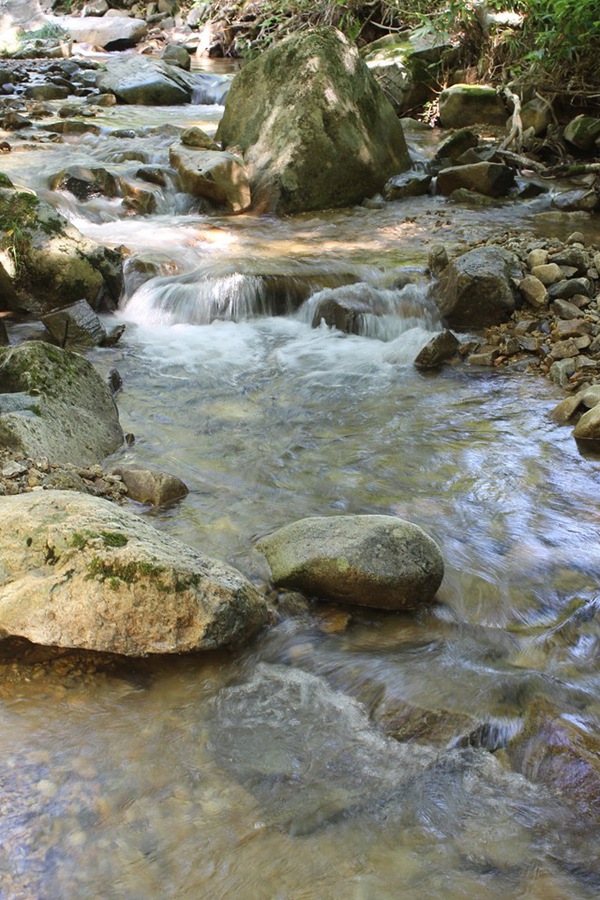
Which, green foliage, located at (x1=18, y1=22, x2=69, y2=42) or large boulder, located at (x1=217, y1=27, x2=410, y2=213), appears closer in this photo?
large boulder, located at (x1=217, y1=27, x2=410, y2=213)

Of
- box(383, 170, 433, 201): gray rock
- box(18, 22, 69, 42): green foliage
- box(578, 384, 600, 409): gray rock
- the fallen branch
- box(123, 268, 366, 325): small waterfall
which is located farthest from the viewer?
box(18, 22, 69, 42): green foliage

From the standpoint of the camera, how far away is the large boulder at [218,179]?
9211mm

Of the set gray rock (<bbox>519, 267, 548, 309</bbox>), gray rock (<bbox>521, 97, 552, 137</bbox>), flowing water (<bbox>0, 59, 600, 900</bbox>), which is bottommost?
flowing water (<bbox>0, 59, 600, 900</bbox>)

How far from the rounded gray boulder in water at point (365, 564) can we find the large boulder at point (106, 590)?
1.13 feet

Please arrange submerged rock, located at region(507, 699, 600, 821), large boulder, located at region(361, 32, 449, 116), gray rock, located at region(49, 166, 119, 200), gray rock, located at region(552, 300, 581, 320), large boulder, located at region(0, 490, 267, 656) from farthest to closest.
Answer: large boulder, located at region(361, 32, 449, 116)
gray rock, located at region(49, 166, 119, 200)
gray rock, located at region(552, 300, 581, 320)
large boulder, located at region(0, 490, 267, 656)
submerged rock, located at region(507, 699, 600, 821)

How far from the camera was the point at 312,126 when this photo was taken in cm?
937

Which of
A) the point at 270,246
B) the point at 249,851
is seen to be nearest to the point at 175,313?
the point at 270,246

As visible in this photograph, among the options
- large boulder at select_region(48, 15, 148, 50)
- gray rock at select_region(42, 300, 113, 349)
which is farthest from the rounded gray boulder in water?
large boulder at select_region(48, 15, 148, 50)

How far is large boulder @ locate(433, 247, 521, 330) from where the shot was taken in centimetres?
638

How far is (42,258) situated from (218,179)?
142 inches

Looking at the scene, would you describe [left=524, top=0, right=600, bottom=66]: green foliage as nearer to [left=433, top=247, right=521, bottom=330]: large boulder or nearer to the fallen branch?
the fallen branch

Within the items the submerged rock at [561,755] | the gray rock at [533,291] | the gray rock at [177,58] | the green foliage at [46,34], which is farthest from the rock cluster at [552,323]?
the green foliage at [46,34]

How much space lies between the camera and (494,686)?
2.67 metres

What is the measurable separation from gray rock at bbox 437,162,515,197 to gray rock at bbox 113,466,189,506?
→ 7.38 m
